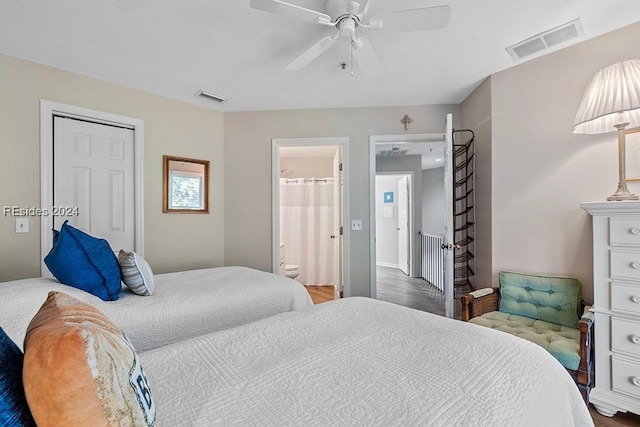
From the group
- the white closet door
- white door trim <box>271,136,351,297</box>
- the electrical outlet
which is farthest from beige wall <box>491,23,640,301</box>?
the electrical outlet

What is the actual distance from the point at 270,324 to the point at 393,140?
2595 mm

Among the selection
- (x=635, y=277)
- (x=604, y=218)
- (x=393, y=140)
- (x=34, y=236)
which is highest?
(x=393, y=140)

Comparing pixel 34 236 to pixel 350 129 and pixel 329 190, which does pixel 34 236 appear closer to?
pixel 350 129

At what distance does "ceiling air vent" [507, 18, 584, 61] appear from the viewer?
1.91 m

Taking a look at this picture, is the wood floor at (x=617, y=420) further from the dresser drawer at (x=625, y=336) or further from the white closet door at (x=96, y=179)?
the white closet door at (x=96, y=179)

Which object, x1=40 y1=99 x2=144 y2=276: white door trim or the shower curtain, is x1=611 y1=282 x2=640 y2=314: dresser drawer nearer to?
the shower curtain

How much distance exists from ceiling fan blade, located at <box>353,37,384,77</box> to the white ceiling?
0.16m

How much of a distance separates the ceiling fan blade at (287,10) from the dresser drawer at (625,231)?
1.96 metres

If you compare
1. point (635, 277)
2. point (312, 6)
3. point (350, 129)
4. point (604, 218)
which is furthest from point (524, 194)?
point (312, 6)

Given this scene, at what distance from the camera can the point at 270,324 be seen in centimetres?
127

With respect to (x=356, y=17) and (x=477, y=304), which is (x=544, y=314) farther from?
(x=356, y=17)

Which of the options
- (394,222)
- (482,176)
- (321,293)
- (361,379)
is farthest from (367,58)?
(394,222)

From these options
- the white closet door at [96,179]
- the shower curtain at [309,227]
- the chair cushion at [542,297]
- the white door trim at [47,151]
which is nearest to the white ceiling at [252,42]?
the white door trim at [47,151]

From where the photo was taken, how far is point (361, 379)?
2.85 feet
